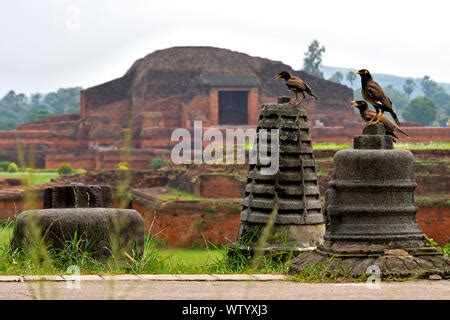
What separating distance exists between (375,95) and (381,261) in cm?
148

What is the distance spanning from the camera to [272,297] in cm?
485

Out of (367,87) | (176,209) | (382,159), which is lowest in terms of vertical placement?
(176,209)

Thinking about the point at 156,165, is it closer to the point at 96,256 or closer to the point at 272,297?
the point at 96,256

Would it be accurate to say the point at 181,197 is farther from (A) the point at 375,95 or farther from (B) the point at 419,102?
(B) the point at 419,102

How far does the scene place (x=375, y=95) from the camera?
707cm

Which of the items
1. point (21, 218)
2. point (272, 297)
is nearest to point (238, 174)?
point (21, 218)

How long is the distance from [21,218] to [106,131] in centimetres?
3791

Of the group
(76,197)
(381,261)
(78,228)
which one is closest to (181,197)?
(76,197)

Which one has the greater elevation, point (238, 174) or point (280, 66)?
point (280, 66)

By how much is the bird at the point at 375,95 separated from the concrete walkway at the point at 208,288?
1563mm

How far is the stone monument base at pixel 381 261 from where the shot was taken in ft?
19.6

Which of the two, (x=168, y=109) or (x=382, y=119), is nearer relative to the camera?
(x=382, y=119)

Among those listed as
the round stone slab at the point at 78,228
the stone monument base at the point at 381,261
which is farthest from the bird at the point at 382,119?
the round stone slab at the point at 78,228

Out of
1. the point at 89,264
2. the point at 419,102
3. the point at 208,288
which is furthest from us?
the point at 419,102
